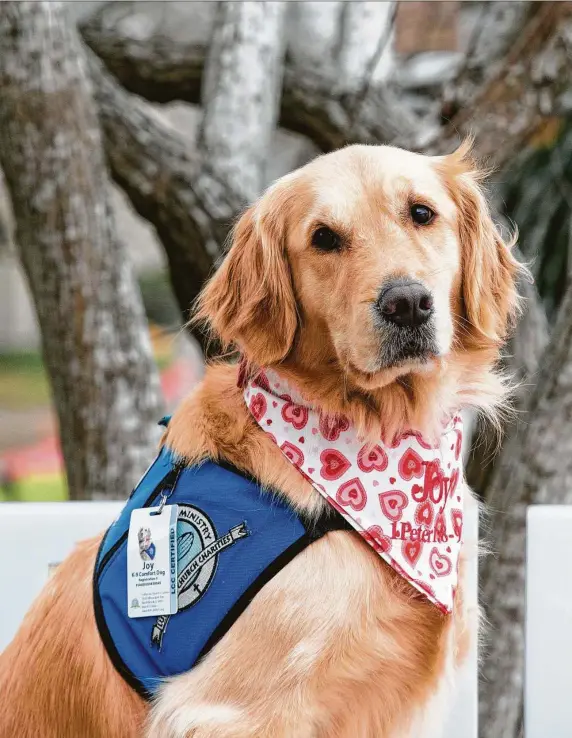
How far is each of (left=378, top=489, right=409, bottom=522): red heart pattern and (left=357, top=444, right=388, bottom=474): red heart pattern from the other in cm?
4

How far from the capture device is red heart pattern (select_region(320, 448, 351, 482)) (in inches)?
45.1

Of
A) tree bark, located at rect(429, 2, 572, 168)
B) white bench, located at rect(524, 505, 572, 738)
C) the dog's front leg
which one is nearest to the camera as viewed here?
the dog's front leg

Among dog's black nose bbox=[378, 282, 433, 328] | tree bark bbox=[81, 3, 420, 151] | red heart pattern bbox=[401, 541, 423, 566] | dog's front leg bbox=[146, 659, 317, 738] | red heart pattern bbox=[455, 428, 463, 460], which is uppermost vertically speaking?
dog's black nose bbox=[378, 282, 433, 328]

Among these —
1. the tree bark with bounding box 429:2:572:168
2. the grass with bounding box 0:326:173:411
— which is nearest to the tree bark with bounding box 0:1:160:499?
the grass with bounding box 0:326:173:411

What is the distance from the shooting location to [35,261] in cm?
238

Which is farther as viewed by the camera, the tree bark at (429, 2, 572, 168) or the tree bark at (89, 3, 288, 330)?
the tree bark at (89, 3, 288, 330)

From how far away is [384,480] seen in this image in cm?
118

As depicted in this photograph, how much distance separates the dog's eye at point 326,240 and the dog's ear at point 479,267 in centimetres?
23

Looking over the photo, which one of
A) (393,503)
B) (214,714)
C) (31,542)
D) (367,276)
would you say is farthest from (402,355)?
(31,542)

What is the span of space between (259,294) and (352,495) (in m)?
0.34

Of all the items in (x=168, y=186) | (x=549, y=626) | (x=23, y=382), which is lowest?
(x=23, y=382)

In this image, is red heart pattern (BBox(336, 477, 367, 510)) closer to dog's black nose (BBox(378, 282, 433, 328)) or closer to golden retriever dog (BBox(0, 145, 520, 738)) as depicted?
golden retriever dog (BBox(0, 145, 520, 738))

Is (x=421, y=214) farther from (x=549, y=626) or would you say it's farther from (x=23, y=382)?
(x=23, y=382)

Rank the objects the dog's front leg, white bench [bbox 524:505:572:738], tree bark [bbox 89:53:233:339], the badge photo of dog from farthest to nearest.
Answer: tree bark [bbox 89:53:233:339] < white bench [bbox 524:505:572:738] < the badge photo of dog < the dog's front leg
